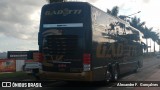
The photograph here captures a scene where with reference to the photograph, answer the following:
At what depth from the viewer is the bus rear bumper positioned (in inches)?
620

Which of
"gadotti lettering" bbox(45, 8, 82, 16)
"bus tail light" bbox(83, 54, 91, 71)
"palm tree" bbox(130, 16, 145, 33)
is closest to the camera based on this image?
"bus tail light" bbox(83, 54, 91, 71)

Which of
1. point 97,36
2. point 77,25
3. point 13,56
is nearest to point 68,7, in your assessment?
point 77,25

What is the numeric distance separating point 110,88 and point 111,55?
252 cm

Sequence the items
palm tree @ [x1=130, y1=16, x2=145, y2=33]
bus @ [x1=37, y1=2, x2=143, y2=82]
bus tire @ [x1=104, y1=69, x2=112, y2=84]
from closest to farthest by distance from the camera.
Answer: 1. bus @ [x1=37, y1=2, x2=143, y2=82]
2. bus tire @ [x1=104, y1=69, x2=112, y2=84]
3. palm tree @ [x1=130, y1=16, x2=145, y2=33]

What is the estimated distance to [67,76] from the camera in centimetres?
1598

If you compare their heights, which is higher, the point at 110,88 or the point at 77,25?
the point at 77,25

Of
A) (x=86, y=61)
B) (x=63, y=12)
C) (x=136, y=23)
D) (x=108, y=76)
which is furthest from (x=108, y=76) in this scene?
(x=136, y=23)

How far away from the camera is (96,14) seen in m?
17.1

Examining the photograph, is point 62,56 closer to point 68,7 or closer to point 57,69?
point 57,69

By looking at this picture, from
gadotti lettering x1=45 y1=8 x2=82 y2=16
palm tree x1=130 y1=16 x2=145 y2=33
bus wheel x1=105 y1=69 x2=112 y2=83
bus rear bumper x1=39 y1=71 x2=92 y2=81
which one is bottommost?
bus wheel x1=105 y1=69 x2=112 y2=83

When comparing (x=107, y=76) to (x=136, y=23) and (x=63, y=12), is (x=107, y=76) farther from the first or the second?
(x=136, y=23)

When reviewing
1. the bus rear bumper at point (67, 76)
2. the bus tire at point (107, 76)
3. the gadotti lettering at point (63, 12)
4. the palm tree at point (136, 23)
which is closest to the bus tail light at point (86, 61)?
the bus rear bumper at point (67, 76)

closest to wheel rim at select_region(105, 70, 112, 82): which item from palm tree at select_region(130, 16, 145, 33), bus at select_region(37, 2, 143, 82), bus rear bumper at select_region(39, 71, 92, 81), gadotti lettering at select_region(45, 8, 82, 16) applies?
bus at select_region(37, 2, 143, 82)

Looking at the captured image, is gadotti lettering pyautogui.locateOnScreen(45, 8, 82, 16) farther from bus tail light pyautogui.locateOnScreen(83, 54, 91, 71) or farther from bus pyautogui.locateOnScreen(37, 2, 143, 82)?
bus tail light pyautogui.locateOnScreen(83, 54, 91, 71)
